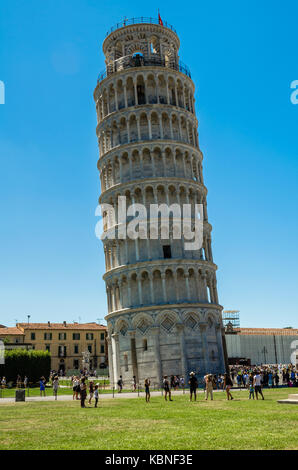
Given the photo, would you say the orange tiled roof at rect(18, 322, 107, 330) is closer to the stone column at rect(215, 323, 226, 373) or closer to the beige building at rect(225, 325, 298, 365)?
the beige building at rect(225, 325, 298, 365)

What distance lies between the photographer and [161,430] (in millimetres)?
16031

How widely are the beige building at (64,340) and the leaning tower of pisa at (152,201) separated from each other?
53.6 metres

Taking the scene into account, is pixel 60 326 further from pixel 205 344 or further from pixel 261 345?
pixel 205 344

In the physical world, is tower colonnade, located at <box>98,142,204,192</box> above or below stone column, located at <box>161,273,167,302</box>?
above

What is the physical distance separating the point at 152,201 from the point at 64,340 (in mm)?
62263

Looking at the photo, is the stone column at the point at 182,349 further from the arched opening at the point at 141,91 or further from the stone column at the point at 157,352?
the arched opening at the point at 141,91

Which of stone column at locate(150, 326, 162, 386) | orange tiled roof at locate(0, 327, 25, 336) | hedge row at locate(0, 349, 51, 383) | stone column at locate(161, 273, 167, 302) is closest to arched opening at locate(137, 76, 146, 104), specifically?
stone column at locate(161, 273, 167, 302)

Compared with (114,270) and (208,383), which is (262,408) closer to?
(208,383)

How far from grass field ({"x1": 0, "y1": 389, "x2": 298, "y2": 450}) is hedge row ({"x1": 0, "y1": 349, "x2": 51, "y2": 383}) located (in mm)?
34235

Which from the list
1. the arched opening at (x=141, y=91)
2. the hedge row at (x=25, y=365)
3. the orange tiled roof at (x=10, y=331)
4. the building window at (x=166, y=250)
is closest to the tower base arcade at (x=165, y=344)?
the building window at (x=166, y=250)

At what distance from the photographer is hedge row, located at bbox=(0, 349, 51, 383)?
181 feet

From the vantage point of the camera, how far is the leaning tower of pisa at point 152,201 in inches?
1907

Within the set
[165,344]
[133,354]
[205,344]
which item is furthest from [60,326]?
[205,344]
